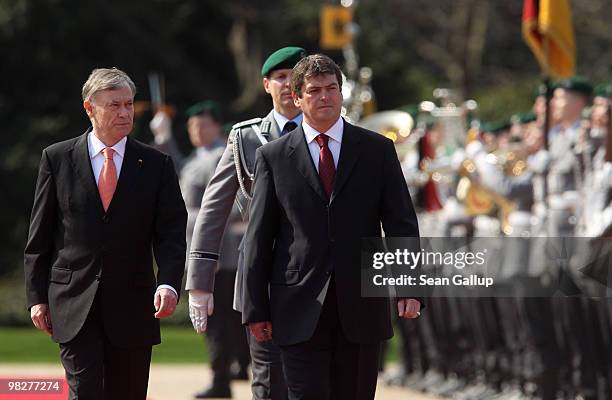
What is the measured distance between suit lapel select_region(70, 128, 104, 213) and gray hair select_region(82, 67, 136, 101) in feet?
0.74

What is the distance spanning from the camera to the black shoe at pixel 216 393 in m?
13.0

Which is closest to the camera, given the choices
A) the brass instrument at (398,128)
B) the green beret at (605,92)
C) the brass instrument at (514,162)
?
the green beret at (605,92)

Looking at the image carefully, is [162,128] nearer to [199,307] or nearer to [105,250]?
[199,307]

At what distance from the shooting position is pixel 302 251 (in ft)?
23.6

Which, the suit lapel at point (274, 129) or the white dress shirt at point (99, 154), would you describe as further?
the suit lapel at point (274, 129)

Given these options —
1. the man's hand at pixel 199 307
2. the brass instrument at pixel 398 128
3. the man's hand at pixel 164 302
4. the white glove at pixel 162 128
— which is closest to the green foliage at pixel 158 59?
the white glove at pixel 162 128

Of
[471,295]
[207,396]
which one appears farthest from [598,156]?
[207,396]

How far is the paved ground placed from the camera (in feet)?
44.6

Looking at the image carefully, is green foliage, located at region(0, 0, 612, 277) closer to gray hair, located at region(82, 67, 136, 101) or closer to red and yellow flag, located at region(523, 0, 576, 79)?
red and yellow flag, located at region(523, 0, 576, 79)

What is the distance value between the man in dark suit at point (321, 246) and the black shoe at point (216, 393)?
5.78 meters

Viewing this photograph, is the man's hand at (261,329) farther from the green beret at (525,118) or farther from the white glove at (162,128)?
the white glove at (162,128)

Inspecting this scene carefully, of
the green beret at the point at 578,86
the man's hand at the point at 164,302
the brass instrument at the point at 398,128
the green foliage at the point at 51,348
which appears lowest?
the green foliage at the point at 51,348

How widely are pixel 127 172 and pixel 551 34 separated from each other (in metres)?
5.82

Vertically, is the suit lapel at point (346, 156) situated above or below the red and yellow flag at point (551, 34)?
below
